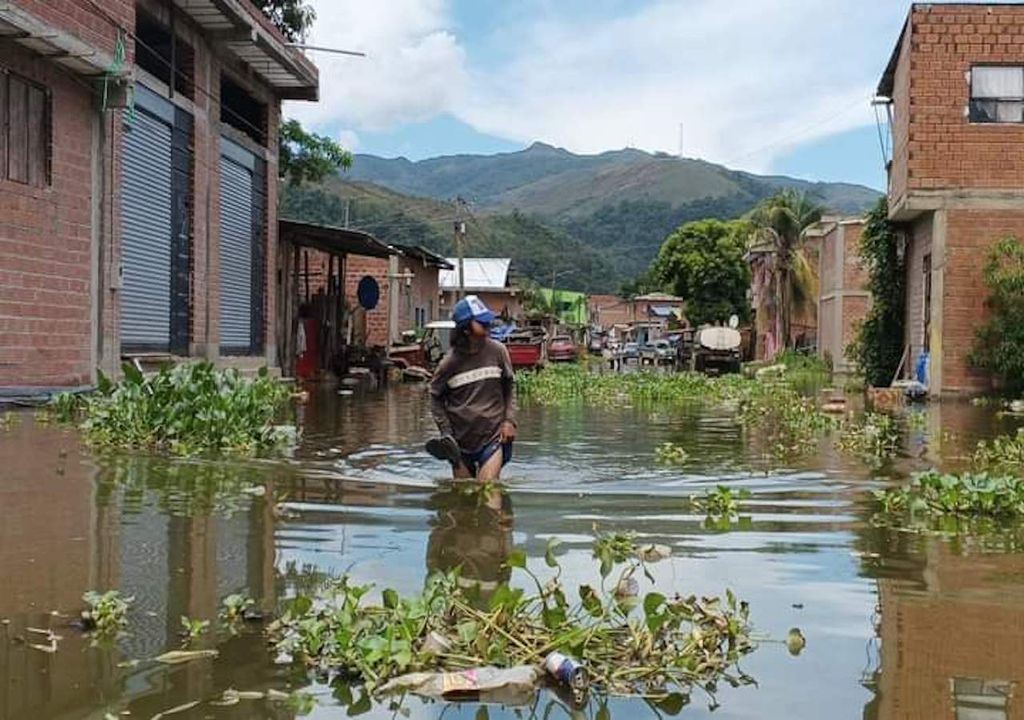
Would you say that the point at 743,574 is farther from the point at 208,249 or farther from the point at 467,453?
the point at 208,249

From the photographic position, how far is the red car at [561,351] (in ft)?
167

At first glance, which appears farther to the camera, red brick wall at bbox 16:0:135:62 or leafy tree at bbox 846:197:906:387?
leafy tree at bbox 846:197:906:387

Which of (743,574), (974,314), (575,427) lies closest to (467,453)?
(743,574)

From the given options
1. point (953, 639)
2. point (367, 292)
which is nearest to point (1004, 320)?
point (367, 292)

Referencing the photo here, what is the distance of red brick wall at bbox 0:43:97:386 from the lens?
13.8 meters

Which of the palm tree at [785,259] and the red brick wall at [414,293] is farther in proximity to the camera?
the palm tree at [785,259]

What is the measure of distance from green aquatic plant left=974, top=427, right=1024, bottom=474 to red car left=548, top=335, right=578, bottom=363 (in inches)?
1499

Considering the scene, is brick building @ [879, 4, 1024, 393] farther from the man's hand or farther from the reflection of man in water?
the reflection of man in water

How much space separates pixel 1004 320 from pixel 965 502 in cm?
1604

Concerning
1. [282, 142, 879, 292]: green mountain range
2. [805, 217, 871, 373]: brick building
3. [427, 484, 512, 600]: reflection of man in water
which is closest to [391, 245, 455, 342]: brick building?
[282, 142, 879, 292]: green mountain range

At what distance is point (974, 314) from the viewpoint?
76.2 feet

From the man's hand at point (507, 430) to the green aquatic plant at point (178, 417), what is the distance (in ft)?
10.4

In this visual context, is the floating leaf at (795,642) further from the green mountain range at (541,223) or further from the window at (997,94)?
the green mountain range at (541,223)

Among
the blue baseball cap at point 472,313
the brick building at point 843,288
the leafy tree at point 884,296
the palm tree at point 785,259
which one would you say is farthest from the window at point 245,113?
the palm tree at point 785,259
